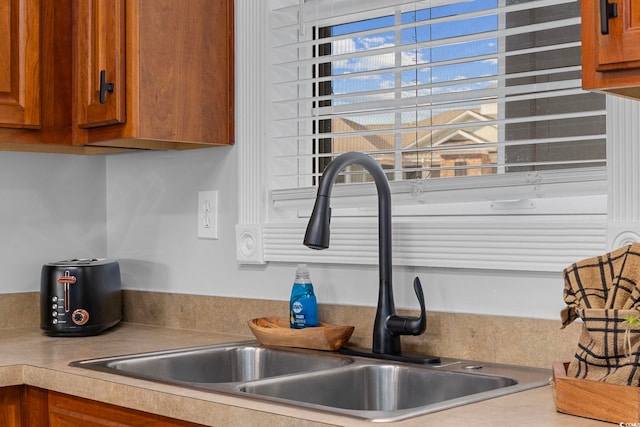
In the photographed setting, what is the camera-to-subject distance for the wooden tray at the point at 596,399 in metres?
1.35

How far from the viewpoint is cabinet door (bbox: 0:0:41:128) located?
2463 mm

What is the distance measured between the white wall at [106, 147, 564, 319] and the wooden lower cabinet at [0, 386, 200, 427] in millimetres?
653

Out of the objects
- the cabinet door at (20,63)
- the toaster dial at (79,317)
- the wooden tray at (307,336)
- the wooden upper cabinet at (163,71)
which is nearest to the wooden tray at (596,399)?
the wooden tray at (307,336)

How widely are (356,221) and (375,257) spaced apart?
14 cm

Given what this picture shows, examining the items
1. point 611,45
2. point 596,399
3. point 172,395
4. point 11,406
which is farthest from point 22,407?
point 611,45

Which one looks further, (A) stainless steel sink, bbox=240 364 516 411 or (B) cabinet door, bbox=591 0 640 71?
(A) stainless steel sink, bbox=240 364 516 411

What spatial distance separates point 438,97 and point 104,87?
0.85 m

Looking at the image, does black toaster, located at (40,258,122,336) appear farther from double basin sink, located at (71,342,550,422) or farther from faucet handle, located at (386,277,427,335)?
faucet handle, located at (386,277,427,335)

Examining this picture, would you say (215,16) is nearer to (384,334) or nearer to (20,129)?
(20,129)

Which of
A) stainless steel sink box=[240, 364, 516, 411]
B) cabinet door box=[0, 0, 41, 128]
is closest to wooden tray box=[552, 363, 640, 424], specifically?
stainless steel sink box=[240, 364, 516, 411]

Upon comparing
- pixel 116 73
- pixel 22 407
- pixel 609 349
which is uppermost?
pixel 116 73

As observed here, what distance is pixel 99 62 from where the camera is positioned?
7.95ft

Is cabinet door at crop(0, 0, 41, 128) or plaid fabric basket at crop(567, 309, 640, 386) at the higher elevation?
cabinet door at crop(0, 0, 41, 128)

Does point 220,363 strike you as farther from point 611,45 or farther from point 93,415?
point 611,45
